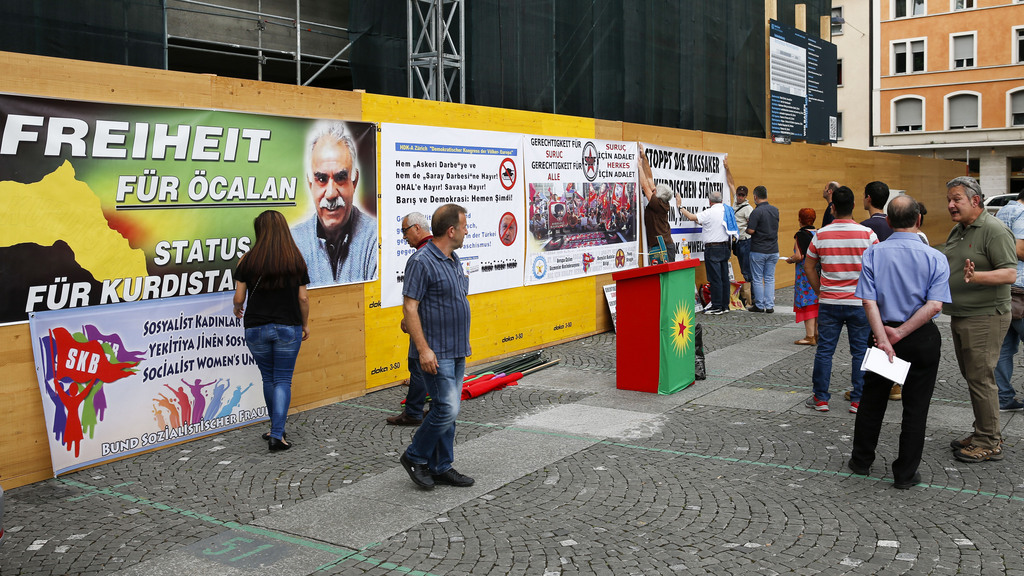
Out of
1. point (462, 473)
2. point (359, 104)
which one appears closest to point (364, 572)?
point (462, 473)

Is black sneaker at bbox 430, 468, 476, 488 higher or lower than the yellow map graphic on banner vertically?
lower

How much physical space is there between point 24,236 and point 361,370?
3.39 m

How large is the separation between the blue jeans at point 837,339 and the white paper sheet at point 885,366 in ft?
6.43

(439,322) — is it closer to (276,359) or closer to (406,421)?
(276,359)

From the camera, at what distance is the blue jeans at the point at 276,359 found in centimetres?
654

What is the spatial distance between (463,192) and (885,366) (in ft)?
17.5

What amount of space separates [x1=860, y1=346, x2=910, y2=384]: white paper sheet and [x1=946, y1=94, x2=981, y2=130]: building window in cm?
4917

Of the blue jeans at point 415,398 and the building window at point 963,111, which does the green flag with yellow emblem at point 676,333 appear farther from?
the building window at point 963,111

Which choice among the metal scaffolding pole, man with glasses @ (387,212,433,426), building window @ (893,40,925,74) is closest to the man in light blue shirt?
man with glasses @ (387,212,433,426)

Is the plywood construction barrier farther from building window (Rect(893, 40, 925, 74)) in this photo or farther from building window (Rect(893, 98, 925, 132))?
building window (Rect(893, 40, 925, 74))

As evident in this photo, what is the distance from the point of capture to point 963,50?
159 ft

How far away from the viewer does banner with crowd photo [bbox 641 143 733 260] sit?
44.6ft

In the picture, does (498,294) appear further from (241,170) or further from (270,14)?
(270,14)

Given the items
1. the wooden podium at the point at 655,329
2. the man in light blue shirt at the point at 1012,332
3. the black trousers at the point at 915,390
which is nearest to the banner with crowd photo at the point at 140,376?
the wooden podium at the point at 655,329
